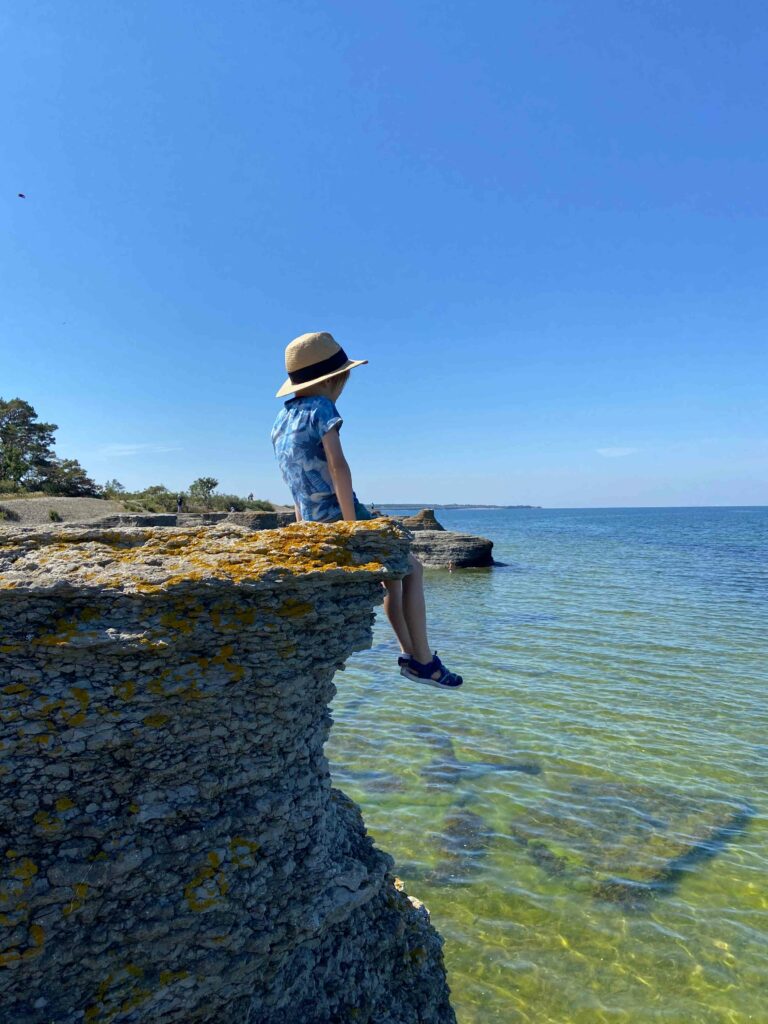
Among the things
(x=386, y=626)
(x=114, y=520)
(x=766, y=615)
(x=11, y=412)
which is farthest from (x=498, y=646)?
(x=11, y=412)

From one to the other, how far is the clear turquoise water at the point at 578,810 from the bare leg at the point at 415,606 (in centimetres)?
316

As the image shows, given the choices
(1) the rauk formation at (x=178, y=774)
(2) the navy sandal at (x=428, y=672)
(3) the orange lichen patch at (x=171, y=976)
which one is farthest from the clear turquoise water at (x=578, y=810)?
(3) the orange lichen patch at (x=171, y=976)

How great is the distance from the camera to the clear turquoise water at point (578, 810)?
549 cm

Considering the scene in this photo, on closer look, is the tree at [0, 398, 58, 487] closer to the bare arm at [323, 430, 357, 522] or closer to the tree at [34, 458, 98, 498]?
the tree at [34, 458, 98, 498]

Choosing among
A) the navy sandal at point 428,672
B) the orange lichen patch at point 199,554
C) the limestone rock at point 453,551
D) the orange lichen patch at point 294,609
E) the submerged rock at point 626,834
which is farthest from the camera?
the limestone rock at point 453,551

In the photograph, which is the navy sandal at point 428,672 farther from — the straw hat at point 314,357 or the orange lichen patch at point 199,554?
the straw hat at point 314,357

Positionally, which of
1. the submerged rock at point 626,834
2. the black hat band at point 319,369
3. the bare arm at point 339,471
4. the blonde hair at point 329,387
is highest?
the black hat band at point 319,369

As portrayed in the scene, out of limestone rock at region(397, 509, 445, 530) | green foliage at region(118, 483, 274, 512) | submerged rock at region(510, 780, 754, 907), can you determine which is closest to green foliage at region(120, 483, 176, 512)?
green foliage at region(118, 483, 274, 512)

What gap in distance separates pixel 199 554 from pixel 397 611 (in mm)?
1793

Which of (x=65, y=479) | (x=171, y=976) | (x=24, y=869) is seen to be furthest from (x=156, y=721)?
(x=65, y=479)

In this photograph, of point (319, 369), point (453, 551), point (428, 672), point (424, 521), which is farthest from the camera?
point (424, 521)

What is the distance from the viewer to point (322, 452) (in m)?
4.70

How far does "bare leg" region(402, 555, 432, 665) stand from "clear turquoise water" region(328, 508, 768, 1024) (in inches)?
124

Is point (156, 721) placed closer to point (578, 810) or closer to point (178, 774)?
point (178, 774)
